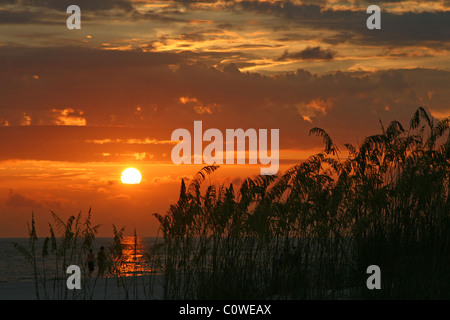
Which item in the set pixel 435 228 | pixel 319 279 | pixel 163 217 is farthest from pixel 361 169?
pixel 163 217

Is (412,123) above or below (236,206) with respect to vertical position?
above

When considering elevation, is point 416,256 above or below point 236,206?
below

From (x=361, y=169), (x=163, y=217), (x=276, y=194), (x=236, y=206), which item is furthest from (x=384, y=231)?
(x=163, y=217)

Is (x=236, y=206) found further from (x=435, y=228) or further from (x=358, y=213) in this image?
(x=435, y=228)

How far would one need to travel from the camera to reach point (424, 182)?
1100 centimetres

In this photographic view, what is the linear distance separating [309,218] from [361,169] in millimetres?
1862

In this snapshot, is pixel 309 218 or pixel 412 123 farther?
pixel 412 123

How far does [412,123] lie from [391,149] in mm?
1241

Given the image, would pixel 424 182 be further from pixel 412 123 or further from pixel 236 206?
pixel 236 206

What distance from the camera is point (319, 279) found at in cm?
1059
